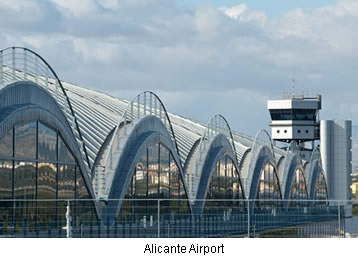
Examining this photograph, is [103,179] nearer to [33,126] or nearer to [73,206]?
[73,206]

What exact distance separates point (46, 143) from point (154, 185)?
1358 cm

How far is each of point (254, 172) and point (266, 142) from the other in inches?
337

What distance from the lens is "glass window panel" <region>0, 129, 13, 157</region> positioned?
99.5 ft

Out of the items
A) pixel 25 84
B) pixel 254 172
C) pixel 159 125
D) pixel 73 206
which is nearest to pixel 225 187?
pixel 254 172

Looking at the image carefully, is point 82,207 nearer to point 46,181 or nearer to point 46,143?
point 46,181

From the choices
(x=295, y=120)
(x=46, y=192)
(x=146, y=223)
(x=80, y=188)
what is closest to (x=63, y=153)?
(x=80, y=188)

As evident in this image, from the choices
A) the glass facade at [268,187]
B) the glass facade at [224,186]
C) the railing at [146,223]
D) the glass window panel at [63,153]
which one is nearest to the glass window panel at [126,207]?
the railing at [146,223]

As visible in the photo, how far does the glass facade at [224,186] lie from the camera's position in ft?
192

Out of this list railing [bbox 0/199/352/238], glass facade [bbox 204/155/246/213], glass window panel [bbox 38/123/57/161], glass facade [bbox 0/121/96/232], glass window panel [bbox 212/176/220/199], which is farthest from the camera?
glass window panel [bbox 212/176/220/199]

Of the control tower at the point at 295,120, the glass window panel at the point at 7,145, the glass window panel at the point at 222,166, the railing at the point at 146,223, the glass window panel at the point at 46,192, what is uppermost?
the control tower at the point at 295,120

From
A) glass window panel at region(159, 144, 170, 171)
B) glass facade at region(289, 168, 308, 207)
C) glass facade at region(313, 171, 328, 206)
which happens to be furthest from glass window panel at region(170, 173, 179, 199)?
glass facade at region(313, 171, 328, 206)

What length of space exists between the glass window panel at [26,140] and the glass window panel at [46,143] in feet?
1.88

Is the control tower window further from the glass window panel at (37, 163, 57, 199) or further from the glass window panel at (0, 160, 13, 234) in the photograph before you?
the glass window panel at (0, 160, 13, 234)

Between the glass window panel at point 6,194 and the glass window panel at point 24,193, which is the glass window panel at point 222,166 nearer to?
the glass window panel at point 24,193
